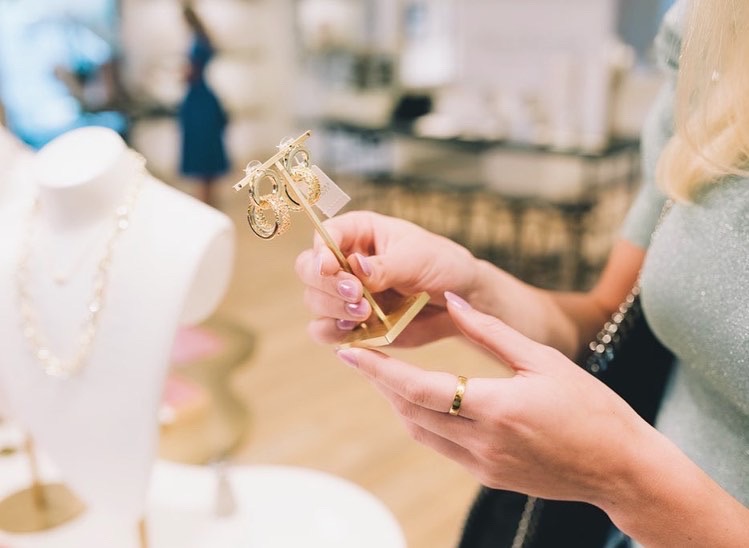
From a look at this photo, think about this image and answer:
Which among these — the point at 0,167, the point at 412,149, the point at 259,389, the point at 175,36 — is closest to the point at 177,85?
the point at 175,36

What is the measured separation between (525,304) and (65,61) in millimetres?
5153

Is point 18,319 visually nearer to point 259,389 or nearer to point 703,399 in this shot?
point 703,399

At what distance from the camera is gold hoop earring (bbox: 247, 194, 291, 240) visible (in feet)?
1.86

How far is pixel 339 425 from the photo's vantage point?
95.6 inches

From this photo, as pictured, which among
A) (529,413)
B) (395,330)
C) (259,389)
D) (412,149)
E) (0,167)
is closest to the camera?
(529,413)

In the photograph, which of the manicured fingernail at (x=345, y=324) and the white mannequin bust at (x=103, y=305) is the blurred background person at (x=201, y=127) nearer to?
the white mannequin bust at (x=103, y=305)

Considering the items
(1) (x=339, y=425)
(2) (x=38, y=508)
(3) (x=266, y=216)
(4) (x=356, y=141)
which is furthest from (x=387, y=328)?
(4) (x=356, y=141)

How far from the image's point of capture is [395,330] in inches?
23.3

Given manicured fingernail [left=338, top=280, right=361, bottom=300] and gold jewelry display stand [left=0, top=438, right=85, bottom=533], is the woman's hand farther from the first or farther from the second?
gold jewelry display stand [left=0, top=438, right=85, bottom=533]

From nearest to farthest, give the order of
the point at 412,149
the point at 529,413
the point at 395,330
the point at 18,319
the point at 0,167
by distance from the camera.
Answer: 1. the point at 529,413
2. the point at 395,330
3. the point at 18,319
4. the point at 0,167
5. the point at 412,149

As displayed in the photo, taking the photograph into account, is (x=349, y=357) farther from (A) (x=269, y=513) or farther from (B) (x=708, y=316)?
(A) (x=269, y=513)

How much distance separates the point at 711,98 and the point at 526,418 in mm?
348

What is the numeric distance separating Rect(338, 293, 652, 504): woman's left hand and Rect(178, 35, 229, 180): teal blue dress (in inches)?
179

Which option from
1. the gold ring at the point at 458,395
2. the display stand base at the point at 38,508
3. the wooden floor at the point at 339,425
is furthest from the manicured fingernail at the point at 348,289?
the wooden floor at the point at 339,425
